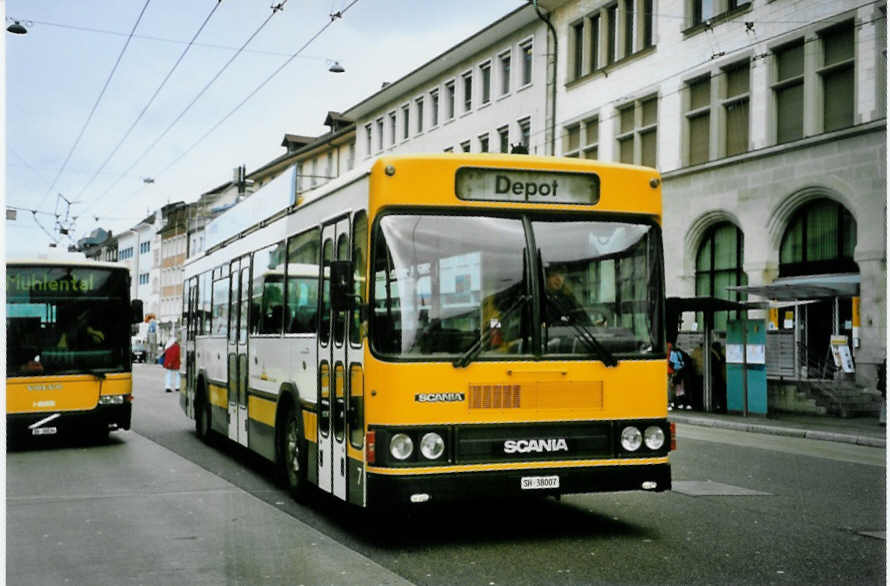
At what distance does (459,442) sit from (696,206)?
25.8 metres

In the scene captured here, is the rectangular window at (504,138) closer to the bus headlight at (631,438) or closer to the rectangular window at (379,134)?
the rectangular window at (379,134)

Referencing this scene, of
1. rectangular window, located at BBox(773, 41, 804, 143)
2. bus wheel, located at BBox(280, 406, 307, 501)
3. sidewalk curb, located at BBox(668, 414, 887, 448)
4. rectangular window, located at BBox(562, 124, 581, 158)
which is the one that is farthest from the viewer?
rectangular window, located at BBox(562, 124, 581, 158)

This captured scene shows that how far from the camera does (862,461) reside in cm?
1546

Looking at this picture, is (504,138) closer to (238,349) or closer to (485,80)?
(485,80)

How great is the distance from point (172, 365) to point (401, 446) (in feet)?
87.8

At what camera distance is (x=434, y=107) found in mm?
51875

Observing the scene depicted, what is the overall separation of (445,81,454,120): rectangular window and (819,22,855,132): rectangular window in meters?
23.7

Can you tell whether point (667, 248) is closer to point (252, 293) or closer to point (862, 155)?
point (862, 155)

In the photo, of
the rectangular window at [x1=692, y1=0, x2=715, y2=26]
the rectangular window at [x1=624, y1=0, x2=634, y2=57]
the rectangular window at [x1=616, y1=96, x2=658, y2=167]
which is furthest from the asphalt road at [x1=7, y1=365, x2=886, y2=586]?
the rectangular window at [x1=624, y1=0, x2=634, y2=57]

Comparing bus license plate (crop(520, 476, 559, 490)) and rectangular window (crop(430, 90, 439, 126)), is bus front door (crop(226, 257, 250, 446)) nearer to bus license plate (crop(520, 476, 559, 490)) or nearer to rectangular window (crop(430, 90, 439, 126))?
bus license plate (crop(520, 476, 559, 490))

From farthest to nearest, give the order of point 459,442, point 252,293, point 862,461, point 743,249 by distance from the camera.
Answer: point 743,249 < point 862,461 < point 252,293 < point 459,442

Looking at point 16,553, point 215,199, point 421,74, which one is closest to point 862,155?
point 16,553

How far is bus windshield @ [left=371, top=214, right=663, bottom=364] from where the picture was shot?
7992 mm

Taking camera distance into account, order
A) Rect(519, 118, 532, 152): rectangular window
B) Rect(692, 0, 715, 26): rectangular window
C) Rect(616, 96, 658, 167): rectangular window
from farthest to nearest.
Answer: Rect(519, 118, 532, 152): rectangular window, Rect(616, 96, 658, 167): rectangular window, Rect(692, 0, 715, 26): rectangular window
